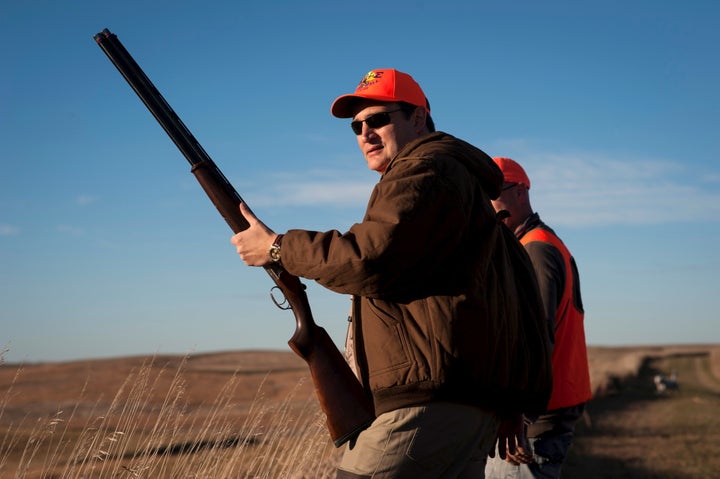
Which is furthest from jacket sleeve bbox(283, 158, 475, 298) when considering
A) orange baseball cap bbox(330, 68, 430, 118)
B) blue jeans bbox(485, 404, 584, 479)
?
blue jeans bbox(485, 404, 584, 479)

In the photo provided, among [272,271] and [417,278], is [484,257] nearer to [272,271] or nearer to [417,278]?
[417,278]

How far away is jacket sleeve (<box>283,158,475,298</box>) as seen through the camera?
2.77m

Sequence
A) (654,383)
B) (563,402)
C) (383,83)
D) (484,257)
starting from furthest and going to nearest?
(654,383) < (563,402) < (383,83) < (484,257)

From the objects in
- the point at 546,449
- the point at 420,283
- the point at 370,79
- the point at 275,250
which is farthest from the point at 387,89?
the point at 546,449

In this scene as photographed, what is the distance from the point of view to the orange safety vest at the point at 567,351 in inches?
175

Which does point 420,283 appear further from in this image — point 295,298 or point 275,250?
point 295,298

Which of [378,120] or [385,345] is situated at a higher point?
[378,120]

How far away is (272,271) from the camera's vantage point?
11.9 feet

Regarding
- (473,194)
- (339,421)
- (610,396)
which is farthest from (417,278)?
(610,396)

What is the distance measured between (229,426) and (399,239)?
436 centimetres

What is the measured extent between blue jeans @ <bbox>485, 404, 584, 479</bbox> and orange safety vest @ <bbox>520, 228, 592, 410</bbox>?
9cm

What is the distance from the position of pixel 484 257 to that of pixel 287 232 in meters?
0.72

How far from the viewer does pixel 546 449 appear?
4.46m

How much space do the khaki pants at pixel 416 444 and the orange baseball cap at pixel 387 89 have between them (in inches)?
51.0
